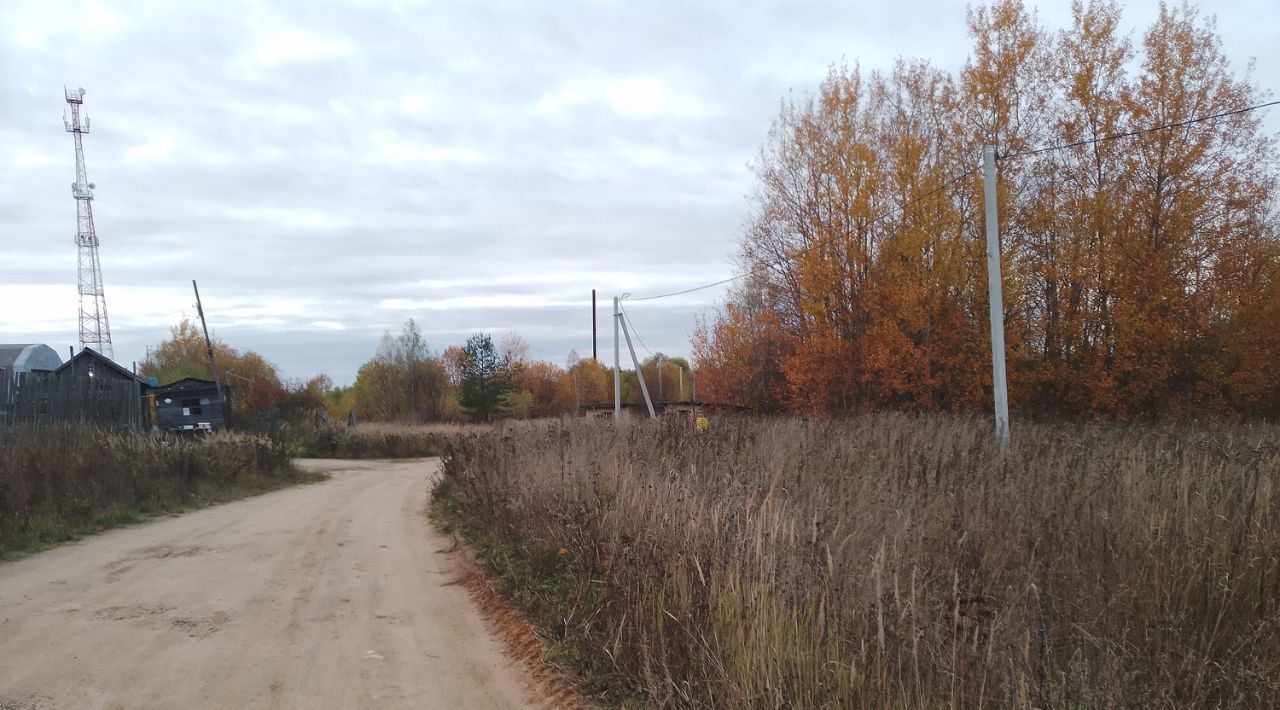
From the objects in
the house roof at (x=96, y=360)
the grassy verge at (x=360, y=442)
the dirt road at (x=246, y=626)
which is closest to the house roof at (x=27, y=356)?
the house roof at (x=96, y=360)

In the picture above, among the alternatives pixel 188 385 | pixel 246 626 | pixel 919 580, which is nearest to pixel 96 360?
pixel 188 385

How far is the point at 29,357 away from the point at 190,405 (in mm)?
8430

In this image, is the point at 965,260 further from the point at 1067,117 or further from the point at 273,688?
the point at 273,688

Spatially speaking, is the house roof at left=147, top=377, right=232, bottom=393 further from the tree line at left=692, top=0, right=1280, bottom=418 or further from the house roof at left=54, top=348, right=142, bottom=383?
the tree line at left=692, top=0, right=1280, bottom=418

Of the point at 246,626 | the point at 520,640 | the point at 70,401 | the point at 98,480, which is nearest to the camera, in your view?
the point at 520,640

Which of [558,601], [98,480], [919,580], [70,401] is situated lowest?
[558,601]

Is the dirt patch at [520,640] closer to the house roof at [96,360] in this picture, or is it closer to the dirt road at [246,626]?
the dirt road at [246,626]

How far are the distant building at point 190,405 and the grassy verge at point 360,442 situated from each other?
2.68m

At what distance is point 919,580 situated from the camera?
4160 millimetres

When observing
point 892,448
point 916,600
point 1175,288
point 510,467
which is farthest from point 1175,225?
point 916,600

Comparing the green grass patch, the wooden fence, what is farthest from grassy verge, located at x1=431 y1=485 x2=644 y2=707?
the wooden fence

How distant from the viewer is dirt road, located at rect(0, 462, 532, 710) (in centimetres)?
498

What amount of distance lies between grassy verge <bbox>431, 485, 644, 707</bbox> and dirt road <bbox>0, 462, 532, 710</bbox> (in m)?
0.35

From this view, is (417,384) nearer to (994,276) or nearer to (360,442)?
(360,442)
